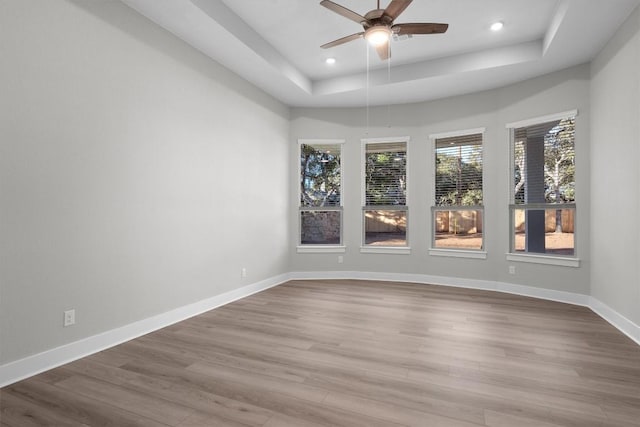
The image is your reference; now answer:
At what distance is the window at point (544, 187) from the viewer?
4473mm

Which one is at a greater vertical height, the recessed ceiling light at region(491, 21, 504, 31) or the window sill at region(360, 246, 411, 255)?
the recessed ceiling light at region(491, 21, 504, 31)

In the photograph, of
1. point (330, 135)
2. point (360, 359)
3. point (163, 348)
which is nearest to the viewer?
point (360, 359)

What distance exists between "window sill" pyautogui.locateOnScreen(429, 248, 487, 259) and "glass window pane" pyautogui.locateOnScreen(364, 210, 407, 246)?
53 centimetres

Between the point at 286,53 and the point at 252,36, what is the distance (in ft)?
2.25

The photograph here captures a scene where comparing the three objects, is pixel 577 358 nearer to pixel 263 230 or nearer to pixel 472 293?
pixel 472 293

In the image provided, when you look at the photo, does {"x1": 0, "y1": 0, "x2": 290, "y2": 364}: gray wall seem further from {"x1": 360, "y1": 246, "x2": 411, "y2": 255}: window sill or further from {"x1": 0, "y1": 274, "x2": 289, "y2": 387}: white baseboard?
{"x1": 360, "y1": 246, "x2": 411, "y2": 255}: window sill

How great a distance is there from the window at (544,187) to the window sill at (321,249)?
2647 mm

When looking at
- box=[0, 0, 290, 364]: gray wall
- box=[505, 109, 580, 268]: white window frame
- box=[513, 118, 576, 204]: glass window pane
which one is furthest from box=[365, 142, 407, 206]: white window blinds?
box=[0, 0, 290, 364]: gray wall

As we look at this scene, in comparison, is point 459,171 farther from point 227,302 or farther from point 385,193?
point 227,302

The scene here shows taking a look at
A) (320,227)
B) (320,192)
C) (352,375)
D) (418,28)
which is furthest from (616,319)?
(320,192)

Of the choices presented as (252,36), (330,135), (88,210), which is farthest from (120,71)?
(330,135)

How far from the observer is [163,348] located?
9.57ft

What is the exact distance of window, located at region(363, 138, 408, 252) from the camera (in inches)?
234

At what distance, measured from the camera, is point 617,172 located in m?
3.54
